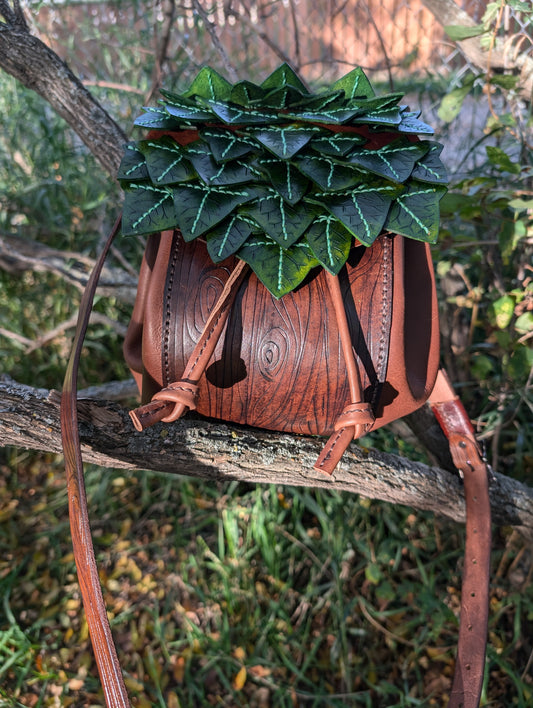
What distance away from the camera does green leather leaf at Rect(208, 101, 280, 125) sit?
668 millimetres

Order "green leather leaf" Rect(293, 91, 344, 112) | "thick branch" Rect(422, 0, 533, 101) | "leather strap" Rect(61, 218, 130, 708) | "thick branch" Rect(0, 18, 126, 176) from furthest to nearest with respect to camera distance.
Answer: "thick branch" Rect(422, 0, 533, 101)
"thick branch" Rect(0, 18, 126, 176)
"green leather leaf" Rect(293, 91, 344, 112)
"leather strap" Rect(61, 218, 130, 708)

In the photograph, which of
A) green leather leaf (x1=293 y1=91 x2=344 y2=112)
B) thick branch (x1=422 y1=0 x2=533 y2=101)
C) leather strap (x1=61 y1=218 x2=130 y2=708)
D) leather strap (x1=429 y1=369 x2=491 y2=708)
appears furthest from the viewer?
thick branch (x1=422 y1=0 x2=533 y2=101)

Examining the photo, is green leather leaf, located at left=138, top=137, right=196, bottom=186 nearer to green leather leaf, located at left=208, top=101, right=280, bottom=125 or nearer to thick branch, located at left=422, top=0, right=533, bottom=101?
green leather leaf, located at left=208, top=101, right=280, bottom=125

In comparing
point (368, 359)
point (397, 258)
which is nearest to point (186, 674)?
point (368, 359)

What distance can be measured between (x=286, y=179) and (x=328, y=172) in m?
0.05

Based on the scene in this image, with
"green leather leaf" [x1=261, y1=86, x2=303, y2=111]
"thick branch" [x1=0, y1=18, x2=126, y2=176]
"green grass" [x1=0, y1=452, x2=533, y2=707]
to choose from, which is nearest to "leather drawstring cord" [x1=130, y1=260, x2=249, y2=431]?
"green leather leaf" [x1=261, y1=86, x2=303, y2=111]

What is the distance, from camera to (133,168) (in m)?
0.71

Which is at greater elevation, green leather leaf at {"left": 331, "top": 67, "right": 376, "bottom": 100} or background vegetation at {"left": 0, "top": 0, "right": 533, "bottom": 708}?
green leather leaf at {"left": 331, "top": 67, "right": 376, "bottom": 100}

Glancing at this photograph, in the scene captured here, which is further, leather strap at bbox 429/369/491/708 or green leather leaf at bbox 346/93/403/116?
leather strap at bbox 429/369/491/708

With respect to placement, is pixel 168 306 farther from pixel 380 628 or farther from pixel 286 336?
pixel 380 628

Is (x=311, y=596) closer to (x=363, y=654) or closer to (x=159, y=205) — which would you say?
(x=363, y=654)

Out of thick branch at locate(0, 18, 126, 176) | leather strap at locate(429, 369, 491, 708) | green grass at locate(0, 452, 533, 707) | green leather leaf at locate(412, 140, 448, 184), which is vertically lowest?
green grass at locate(0, 452, 533, 707)

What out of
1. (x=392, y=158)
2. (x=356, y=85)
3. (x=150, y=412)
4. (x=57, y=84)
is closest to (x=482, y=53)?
(x=356, y=85)

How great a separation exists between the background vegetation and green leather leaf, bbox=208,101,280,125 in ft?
1.73
